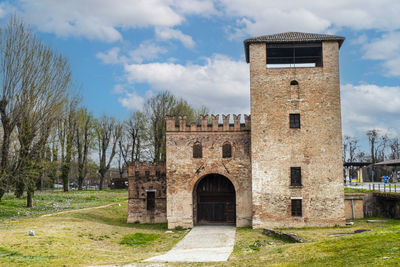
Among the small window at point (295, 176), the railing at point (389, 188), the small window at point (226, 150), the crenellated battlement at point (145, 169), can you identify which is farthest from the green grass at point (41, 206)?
the railing at point (389, 188)

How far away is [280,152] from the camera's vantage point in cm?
2330

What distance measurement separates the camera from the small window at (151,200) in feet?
89.1

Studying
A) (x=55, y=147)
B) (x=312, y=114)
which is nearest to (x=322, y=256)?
(x=312, y=114)

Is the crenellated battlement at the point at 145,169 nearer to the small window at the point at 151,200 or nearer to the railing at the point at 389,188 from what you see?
the small window at the point at 151,200

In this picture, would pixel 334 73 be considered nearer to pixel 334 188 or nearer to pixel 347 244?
pixel 334 188

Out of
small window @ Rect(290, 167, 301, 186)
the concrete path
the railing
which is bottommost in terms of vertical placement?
the concrete path

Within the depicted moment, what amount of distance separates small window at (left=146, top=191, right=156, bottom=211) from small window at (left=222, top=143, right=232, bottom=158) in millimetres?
6306

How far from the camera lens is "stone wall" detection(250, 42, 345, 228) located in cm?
2288

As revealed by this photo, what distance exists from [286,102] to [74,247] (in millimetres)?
14988

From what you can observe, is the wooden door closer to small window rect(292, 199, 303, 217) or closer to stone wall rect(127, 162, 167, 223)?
stone wall rect(127, 162, 167, 223)

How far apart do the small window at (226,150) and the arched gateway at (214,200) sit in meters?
1.94

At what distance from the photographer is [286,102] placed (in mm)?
23469

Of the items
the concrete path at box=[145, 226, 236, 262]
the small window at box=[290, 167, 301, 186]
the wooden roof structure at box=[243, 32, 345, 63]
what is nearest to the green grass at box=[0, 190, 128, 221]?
the concrete path at box=[145, 226, 236, 262]

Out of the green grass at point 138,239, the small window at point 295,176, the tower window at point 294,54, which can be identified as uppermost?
the tower window at point 294,54
